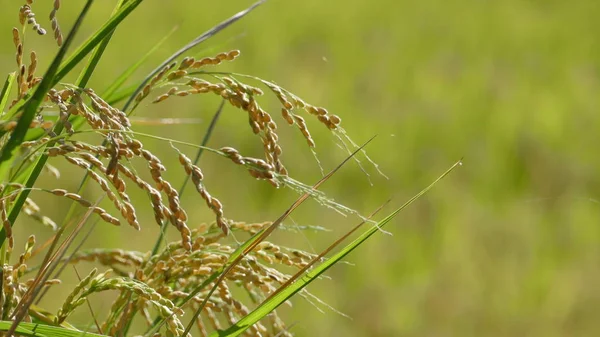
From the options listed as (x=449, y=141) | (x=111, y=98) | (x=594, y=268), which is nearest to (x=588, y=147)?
(x=449, y=141)

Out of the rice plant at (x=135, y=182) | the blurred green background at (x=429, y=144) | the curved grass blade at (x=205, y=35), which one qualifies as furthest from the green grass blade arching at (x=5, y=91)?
the blurred green background at (x=429, y=144)

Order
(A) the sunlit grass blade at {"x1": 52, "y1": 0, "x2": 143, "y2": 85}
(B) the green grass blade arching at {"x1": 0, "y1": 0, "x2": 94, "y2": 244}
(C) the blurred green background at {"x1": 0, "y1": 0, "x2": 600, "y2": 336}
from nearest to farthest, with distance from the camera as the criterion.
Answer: (B) the green grass blade arching at {"x1": 0, "y1": 0, "x2": 94, "y2": 244}, (A) the sunlit grass blade at {"x1": 52, "y1": 0, "x2": 143, "y2": 85}, (C) the blurred green background at {"x1": 0, "y1": 0, "x2": 600, "y2": 336}

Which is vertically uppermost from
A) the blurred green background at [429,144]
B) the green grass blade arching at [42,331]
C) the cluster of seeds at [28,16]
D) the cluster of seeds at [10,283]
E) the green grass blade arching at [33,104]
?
the blurred green background at [429,144]

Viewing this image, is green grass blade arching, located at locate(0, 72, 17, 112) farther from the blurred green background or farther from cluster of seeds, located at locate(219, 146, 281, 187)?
the blurred green background

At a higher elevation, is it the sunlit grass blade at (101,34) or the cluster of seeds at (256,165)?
the sunlit grass blade at (101,34)

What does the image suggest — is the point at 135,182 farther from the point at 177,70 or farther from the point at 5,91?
the point at 5,91

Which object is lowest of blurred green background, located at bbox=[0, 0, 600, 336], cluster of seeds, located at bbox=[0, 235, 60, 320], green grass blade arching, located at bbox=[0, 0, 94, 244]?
cluster of seeds, located at bbox=[0, 235, 60, 320]

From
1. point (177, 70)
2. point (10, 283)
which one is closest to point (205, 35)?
point (177, 70)

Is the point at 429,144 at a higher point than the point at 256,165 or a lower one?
higher

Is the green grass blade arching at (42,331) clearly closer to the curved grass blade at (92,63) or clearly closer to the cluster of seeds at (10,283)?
the cluster of seeds at (10,283)

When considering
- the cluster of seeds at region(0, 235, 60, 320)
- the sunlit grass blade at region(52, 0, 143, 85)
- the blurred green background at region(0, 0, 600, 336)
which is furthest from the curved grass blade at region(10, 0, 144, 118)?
the blurred green background at region(0, 0, 600, 336)
